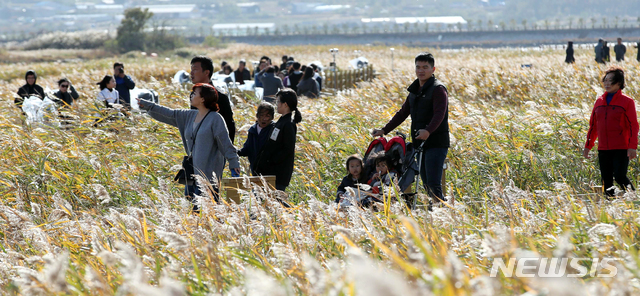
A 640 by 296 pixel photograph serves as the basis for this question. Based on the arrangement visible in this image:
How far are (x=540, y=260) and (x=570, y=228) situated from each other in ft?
2.58

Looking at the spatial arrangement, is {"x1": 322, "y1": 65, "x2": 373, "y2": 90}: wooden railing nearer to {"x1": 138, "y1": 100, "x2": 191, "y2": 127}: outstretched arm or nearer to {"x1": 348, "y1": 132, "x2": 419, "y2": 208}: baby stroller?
{"x1": 348, "y1": 132, "x2": 419, "y2": 208}: baby stroller

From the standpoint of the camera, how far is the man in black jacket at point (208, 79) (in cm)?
560

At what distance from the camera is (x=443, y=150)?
584cm

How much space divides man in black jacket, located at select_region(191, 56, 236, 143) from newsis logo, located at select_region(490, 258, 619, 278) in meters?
3.23

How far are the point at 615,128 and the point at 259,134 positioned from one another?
3.48 m

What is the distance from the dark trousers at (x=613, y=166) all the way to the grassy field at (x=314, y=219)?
8.6 inches

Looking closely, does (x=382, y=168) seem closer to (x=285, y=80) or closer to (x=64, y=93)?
(x=64, y=93)

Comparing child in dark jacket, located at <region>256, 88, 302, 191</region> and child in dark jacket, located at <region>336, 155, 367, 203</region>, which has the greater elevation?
child in dark jacket, located at <region>256, 88, 302, 191</region>

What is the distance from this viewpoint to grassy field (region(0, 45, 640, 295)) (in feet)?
8.05

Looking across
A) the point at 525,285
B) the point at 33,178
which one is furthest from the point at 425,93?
the point at 33,178

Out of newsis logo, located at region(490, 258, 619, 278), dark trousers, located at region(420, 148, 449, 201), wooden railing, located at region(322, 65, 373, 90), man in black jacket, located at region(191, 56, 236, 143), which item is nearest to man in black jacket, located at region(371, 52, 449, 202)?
dark trousers, located at region(420, 148, 449, 201)

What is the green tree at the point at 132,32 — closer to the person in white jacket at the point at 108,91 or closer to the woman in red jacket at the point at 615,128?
the person in white jacket at the point at 108,91

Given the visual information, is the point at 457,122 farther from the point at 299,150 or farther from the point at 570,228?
the point at 570,228

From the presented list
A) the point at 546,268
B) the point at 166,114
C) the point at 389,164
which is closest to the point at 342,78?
the point at 389,164
